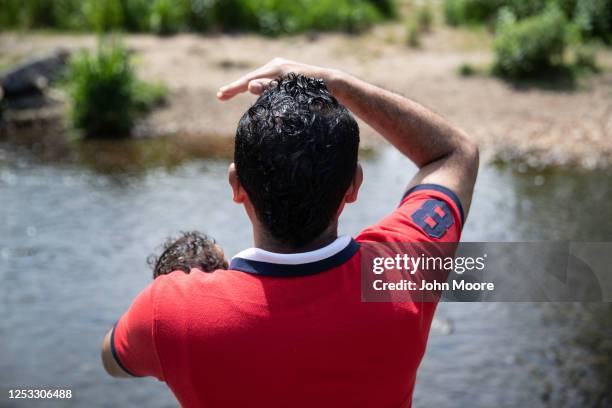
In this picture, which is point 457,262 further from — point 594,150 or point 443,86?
point 443,86

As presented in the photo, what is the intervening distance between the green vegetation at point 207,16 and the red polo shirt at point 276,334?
1517 centimetres

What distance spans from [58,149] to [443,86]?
6337mm

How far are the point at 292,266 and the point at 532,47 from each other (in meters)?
12.1

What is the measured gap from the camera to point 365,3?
58.1 feet

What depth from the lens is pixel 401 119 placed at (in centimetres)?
205

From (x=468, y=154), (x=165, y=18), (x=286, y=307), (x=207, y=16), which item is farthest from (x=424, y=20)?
(x=286, y=307)

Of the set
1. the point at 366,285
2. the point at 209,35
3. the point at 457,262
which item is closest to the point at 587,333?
the point at 457,262

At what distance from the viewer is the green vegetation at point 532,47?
12.8 meters

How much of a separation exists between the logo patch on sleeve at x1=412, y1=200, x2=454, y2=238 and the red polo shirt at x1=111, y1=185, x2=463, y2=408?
0.24m

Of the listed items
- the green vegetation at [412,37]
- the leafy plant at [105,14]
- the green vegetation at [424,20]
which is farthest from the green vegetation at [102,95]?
the green vegetation at [424,20]

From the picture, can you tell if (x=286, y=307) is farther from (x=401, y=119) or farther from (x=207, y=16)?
(x=207, y=16)

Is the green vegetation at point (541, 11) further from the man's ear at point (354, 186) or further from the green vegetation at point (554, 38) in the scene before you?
the man's ear at point (354, 186)

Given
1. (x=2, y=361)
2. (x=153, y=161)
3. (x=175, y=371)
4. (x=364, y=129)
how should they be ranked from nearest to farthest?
(x=175, y=371) → (x=2, y=361) → (x=153, y=161) → (x=364, y=129)

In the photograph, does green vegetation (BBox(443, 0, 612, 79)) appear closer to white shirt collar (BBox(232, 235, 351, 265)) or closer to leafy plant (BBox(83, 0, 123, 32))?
leafy plant (BBox(83, 0, 123, 32))
